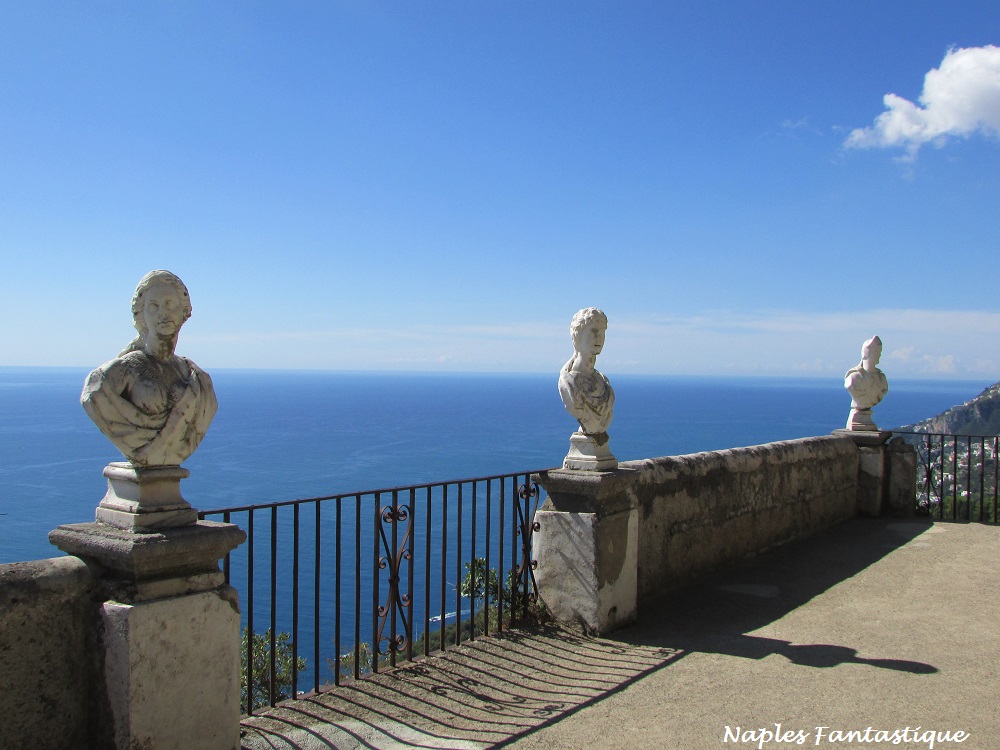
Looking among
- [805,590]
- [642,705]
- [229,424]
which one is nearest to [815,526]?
[805,590]

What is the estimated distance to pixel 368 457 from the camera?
62312 millimetres

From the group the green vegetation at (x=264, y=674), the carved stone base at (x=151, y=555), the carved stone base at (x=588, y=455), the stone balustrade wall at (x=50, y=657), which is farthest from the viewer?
the carved stone base at (x=588, y=455)

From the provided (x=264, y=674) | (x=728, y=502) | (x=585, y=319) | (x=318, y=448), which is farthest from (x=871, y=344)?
(x=318, y=448)

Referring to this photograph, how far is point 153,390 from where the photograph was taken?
9.21 ft

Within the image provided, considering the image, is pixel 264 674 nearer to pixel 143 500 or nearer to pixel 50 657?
pixel 50 657

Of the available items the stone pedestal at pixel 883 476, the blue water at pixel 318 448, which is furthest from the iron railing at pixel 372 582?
the blue water at pixel 318 448

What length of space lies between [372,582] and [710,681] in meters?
10.4

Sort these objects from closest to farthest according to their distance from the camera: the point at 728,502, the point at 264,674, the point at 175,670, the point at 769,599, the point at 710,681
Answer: the point at 175,670 → the point at 710,681 → the point at 769,599 → the point at 728,502 → the point at 264,674

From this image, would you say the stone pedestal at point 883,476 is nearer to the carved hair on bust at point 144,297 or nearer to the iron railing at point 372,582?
the iron railing at point 372,582

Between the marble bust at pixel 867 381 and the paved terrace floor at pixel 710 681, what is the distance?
3.18 m

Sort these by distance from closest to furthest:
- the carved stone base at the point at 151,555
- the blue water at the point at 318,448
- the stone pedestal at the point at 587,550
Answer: the carved stone base at the point at 151,555
the stone pedestal at the point at 587,550
the blue water at the point at 318,448

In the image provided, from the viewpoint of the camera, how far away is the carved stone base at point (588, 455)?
16.2ft

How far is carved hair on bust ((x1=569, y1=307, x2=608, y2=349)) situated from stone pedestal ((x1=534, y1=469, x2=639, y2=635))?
34.7 inches

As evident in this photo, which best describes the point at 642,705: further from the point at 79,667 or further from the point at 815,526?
the point at 815,526
